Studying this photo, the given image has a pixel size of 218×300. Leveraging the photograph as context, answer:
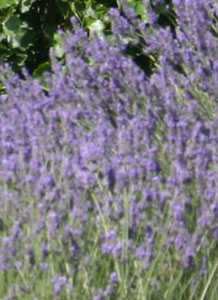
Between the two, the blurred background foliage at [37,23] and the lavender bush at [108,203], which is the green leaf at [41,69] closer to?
the blurred background foliage at [37,23]

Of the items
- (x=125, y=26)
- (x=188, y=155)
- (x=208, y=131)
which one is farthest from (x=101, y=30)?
(x=188, y=155)

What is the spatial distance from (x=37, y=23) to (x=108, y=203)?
260 cm

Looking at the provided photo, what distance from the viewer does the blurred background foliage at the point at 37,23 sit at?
4.64 m

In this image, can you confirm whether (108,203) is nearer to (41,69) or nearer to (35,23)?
(41,69)

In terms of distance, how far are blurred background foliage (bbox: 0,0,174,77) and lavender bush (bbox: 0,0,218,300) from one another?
5.22 ft

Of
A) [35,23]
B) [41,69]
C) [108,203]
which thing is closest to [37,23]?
[35,23]

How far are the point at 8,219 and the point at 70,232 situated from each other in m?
0.27

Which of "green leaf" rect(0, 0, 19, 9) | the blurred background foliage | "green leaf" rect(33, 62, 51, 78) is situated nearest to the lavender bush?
"green leaf" rect(33, 62, 51, 78)

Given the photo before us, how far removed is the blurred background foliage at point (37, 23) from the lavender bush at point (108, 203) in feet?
5.22

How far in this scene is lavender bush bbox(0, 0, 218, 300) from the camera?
2.38 m

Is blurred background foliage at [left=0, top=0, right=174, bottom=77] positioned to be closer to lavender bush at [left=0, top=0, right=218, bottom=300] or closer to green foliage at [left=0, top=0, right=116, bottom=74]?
green foliage at [left=0, top=0, right=116, bottom=74]

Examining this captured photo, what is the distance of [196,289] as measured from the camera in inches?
101

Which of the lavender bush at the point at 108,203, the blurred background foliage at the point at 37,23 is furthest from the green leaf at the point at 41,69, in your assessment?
the lavender bush at the point at 108,203

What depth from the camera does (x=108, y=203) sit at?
252 cm
